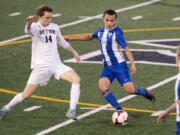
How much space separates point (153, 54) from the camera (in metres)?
18.0

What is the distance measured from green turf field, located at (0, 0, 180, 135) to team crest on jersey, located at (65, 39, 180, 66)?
9.3 inches

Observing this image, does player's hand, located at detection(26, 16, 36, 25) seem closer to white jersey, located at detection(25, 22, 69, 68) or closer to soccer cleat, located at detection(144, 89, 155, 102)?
white jersey, located at detection(25, 22, 69, 68)

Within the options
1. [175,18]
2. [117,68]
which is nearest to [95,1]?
[175,18]

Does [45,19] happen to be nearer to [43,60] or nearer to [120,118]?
[43,60]

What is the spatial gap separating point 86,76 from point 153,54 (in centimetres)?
279

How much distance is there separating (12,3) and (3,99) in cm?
1049

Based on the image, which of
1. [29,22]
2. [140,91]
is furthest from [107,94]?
[29,22]

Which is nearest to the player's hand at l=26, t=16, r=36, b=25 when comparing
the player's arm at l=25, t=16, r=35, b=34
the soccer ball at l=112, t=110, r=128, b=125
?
the player's arm at l=25, t=16, r=35, b=34

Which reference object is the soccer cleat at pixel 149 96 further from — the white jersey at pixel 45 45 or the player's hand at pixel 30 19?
the player's hand at pixel 30 19

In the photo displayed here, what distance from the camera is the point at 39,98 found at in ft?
46.6

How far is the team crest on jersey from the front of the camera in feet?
56.8

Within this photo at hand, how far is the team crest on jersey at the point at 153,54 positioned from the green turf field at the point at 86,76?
24 centimetres

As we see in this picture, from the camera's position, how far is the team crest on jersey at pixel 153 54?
56.8 feet

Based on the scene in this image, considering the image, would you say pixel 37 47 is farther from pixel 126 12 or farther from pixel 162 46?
pixel 126 12
